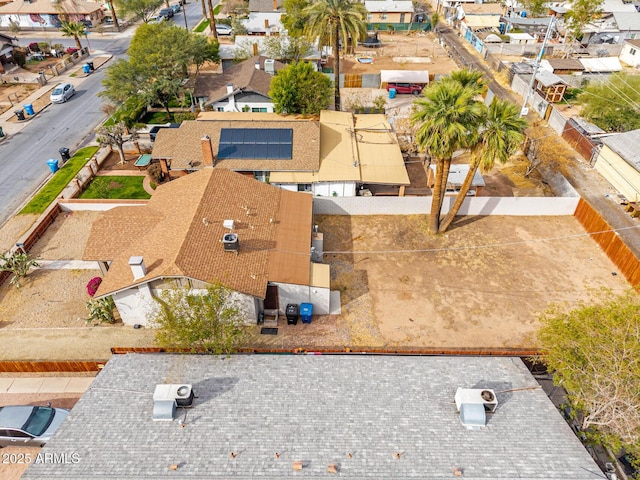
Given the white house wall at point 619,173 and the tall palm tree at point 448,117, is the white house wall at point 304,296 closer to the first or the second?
the tall palm tree at point 448,117

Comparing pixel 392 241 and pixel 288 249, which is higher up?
pixel 288 249

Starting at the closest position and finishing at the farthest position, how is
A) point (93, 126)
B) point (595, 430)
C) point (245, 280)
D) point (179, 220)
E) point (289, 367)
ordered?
point (595, 430), point (289, 367), point (245, 280), point (179, 220), point (93, 126)

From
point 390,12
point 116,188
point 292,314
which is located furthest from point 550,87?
point 116,188

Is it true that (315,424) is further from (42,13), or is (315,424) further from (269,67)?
(42,13)

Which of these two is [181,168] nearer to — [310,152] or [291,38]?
[310,152]

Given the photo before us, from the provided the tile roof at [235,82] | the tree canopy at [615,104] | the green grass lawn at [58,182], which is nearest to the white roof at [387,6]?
the tile roof at [235,82]

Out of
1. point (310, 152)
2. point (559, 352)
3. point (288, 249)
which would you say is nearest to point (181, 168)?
point (310, 152)

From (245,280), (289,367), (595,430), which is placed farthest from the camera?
(245,280)

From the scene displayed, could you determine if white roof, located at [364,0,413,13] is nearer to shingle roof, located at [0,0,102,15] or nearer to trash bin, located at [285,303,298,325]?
shingle roof, located at [0,0,102,15]
